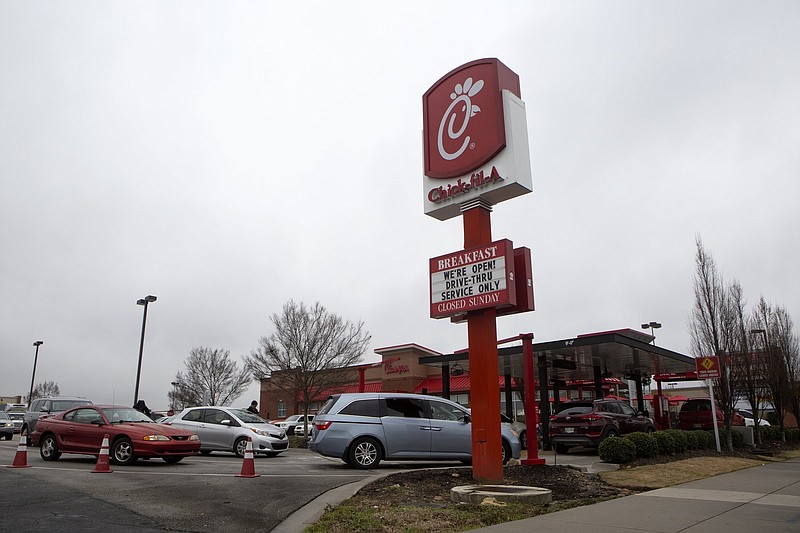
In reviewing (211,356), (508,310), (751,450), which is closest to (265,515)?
(508,310)

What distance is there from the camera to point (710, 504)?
29.1 ft

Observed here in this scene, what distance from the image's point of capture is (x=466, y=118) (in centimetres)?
1255

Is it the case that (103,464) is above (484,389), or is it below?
below

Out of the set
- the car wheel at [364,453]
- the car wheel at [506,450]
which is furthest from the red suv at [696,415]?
the car wheel at [364,453]

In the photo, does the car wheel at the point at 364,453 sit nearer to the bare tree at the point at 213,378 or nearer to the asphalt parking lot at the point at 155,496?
the asphalt parking lot at the point at 155,496

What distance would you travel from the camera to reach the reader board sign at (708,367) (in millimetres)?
19203

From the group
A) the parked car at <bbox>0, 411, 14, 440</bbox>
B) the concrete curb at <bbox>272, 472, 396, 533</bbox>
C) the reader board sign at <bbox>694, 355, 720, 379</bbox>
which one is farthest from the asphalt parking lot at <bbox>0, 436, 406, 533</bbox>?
the parked car at <bbox>0, 411, 14, 440</bbox>

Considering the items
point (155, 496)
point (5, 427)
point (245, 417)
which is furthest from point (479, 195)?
point (5, 427)

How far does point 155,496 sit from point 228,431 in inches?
348

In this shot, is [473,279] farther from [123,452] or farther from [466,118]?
[123,452]

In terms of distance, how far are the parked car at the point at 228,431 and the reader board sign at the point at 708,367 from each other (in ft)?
43.7

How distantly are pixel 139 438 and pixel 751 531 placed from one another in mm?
11523

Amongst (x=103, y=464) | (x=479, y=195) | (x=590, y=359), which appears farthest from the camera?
(x=590, y=359)

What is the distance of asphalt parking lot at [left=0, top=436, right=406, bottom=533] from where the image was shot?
22.9ft
